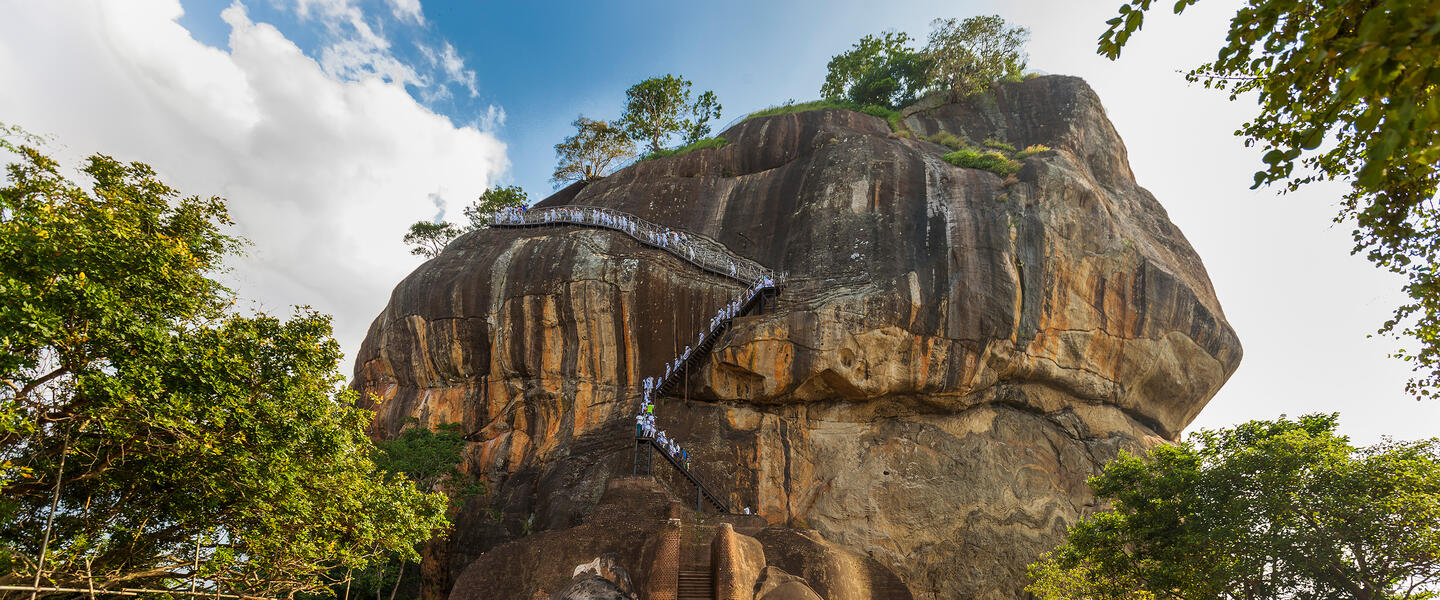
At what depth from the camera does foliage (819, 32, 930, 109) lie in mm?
34531

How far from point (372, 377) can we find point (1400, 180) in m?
27.7

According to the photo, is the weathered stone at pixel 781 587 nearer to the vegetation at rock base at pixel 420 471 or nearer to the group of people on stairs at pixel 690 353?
the group of people on stairs at pixel 690 353

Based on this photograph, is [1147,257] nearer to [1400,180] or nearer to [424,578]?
[1400,180]

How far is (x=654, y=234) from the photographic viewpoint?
24484 mm

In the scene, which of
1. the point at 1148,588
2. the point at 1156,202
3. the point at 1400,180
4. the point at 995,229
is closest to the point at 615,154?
the point at 995,229

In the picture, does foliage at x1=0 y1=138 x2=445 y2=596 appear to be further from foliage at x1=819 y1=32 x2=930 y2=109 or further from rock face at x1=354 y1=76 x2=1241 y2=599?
foliage at x1=819 y1=32 x2=930 y2=109

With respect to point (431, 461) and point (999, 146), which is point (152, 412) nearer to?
point (431, 461)

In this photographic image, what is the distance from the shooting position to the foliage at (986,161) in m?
23.9

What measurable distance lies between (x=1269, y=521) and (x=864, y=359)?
9.77m

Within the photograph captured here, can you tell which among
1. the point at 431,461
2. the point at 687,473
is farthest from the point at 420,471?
the point at 687,473

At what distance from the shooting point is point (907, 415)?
21.3 metres

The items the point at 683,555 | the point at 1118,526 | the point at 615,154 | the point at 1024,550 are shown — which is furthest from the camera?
the point at 615,154

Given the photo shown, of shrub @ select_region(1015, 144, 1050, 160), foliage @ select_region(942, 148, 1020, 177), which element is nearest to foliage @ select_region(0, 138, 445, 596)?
foliage @ select_region(942, 148, 1020, 177)

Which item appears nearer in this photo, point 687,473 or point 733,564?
point 733,564
